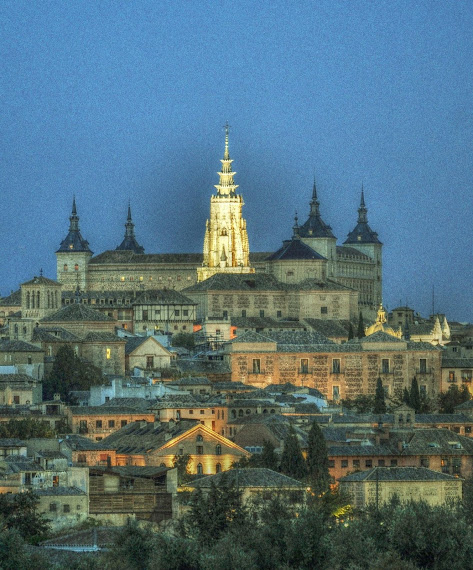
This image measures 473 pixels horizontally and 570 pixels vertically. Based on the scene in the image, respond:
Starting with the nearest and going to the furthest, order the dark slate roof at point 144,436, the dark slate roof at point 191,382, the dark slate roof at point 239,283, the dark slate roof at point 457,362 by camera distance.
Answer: the dark slate roof at point 144,436 → the dark slate roof at point 191,382 → the dark slate roof at point 457,362 → the dark slate roof at point 239,283

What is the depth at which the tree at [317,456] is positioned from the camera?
317ft

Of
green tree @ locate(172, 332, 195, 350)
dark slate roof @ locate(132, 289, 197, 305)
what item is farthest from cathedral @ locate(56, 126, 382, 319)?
green tree @ locate(172, 332, 195, 350)

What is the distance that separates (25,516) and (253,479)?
10.2 m

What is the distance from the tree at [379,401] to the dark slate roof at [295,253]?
42155mm

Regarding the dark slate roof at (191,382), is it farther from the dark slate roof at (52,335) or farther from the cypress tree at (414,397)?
the cypress tree at (414,397)

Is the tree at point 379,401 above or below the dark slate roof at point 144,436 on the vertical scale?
above

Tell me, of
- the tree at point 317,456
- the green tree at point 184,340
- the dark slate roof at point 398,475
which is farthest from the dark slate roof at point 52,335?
the dark slate roof at point 398,475

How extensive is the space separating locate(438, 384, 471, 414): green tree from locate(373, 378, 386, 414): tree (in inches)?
116

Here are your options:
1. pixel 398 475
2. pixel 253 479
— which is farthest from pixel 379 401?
pixel 253 479

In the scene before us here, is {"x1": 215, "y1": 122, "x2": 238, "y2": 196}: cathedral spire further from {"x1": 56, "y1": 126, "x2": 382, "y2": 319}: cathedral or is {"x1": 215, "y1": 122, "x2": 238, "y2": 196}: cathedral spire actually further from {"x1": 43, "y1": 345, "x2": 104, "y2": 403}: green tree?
{"x1": 43, "y1": 345, "x2": 104, "y2": 403}: green tree

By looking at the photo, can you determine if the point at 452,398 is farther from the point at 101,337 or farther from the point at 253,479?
the point at 253,479

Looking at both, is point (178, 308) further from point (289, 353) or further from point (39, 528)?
point (39, 528)

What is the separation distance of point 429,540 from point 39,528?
14970mm

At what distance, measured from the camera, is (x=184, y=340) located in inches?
5728
